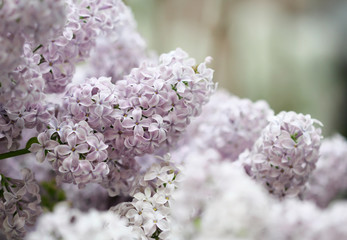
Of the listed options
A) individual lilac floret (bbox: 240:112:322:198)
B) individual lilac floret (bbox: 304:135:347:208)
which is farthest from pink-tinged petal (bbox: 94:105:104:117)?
individual lilac floret (bbox: 304:135:347:208)

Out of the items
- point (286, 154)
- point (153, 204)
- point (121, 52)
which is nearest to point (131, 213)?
point (153, 204)

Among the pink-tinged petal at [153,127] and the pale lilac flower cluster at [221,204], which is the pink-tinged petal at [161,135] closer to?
the pink-tinged petal at [153,127]

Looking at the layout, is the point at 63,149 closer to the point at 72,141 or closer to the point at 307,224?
the point at 72,141

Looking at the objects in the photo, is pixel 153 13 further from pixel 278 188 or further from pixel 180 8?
pixel 278 188

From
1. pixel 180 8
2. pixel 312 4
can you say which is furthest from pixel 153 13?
pixel 312 4

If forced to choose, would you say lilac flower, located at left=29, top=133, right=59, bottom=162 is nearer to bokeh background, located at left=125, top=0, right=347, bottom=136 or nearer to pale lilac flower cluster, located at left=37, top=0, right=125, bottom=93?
pale lilac flower cluster, located at left=37, top=0, right=125, bottom=93
